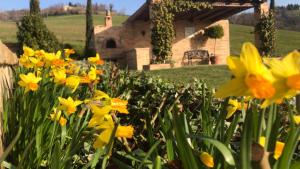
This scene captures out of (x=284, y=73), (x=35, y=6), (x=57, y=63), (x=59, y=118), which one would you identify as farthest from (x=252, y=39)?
(x=284, y=73)

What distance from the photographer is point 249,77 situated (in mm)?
554

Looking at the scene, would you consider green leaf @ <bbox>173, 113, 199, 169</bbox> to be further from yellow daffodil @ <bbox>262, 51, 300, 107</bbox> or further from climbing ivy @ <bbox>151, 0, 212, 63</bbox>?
→ climbing ivy @ <bbox>151, 0, 212, 63</bbox>

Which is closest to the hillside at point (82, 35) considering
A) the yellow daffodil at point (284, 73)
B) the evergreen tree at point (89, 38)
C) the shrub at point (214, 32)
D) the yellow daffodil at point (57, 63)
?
the evergreen tree at point (89, 38)

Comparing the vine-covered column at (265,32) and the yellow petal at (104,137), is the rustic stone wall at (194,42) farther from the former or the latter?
the yellow petal at (104,137)

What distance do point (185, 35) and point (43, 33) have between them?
6759 millimetres

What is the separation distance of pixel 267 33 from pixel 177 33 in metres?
4.25

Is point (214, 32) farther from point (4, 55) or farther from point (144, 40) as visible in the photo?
point (4, 55)

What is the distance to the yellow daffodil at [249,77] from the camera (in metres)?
0.53

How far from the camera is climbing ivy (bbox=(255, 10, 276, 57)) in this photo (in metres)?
15.2

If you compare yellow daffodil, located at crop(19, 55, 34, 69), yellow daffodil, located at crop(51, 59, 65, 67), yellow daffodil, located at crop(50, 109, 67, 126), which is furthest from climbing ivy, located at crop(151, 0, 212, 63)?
yellow daffodil, located at crop(50, 109, 67, 126)

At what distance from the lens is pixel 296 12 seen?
45750 mm

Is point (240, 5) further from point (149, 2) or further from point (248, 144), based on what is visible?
point (248, 144)

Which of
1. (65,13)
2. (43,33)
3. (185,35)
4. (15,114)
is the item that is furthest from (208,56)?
(65,13)

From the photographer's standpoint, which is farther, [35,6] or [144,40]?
[35,6]
